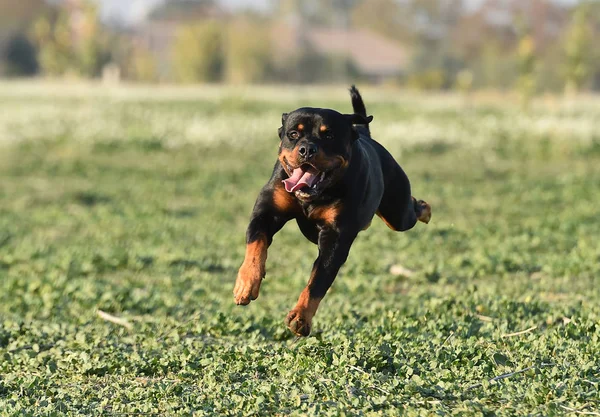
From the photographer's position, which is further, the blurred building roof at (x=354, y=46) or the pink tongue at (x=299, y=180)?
the blurred building roof at (x=354, y=46)

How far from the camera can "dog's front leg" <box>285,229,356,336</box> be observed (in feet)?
18.4

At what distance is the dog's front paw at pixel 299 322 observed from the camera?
18.3 ft

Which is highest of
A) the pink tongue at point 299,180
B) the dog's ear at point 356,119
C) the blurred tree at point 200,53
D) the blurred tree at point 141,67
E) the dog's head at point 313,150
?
the dog's ear at point 356,119

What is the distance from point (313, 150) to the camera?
18.0 feet

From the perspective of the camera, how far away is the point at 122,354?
22.4 feet

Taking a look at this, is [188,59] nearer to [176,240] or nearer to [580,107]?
[580,107]

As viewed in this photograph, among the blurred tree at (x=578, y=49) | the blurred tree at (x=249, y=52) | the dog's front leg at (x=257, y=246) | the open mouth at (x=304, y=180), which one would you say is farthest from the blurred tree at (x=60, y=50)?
the blurred tree at (x=249, y=52)

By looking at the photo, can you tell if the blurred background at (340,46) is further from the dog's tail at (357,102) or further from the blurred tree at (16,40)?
the dog's tail at (357,102)

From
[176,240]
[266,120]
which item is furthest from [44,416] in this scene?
[266,120]

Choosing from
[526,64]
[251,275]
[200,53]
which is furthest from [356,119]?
[200,53]

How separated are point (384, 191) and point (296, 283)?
3.86 metres

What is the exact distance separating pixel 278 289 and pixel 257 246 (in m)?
4.69

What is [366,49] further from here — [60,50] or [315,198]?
[315,198]

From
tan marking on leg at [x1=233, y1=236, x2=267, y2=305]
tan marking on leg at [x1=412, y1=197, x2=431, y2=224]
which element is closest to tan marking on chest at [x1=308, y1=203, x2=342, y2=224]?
tan marking on leg at [x1=233, y1=236, x2=267, y2=305]
